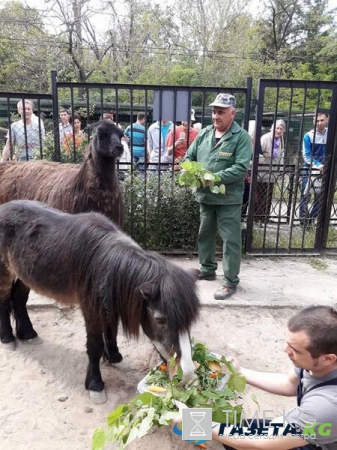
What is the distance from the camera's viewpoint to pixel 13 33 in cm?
1762

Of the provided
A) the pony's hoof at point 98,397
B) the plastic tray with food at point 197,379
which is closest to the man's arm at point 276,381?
the plastic tray with food at point 197,379

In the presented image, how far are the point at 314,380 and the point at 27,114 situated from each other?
570 centimetres

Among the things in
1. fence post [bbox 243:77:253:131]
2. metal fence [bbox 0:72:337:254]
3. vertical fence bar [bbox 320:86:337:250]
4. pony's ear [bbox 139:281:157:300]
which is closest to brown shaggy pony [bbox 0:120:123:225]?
metal fence [bbox 0:72:337:254]

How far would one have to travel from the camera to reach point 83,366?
3275 mm

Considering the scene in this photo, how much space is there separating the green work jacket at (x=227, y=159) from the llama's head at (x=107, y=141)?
103cm

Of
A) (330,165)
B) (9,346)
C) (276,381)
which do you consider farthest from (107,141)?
(330,165)

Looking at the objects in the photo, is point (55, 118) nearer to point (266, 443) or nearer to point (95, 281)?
point (95, 281)

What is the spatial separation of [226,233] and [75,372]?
2308 mm

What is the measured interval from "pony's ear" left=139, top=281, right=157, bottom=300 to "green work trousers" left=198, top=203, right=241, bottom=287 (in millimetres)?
2426

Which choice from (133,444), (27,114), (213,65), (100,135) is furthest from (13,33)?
(133,444)

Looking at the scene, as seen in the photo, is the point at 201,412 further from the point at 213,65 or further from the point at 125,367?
the point at 213,65

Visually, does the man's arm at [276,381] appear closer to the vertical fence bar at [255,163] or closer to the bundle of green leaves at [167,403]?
the bundle of green leaves at [167,403]

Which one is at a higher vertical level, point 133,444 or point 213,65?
point 213,65

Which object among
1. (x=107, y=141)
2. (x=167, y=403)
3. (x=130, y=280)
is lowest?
(x=167, y=403)
